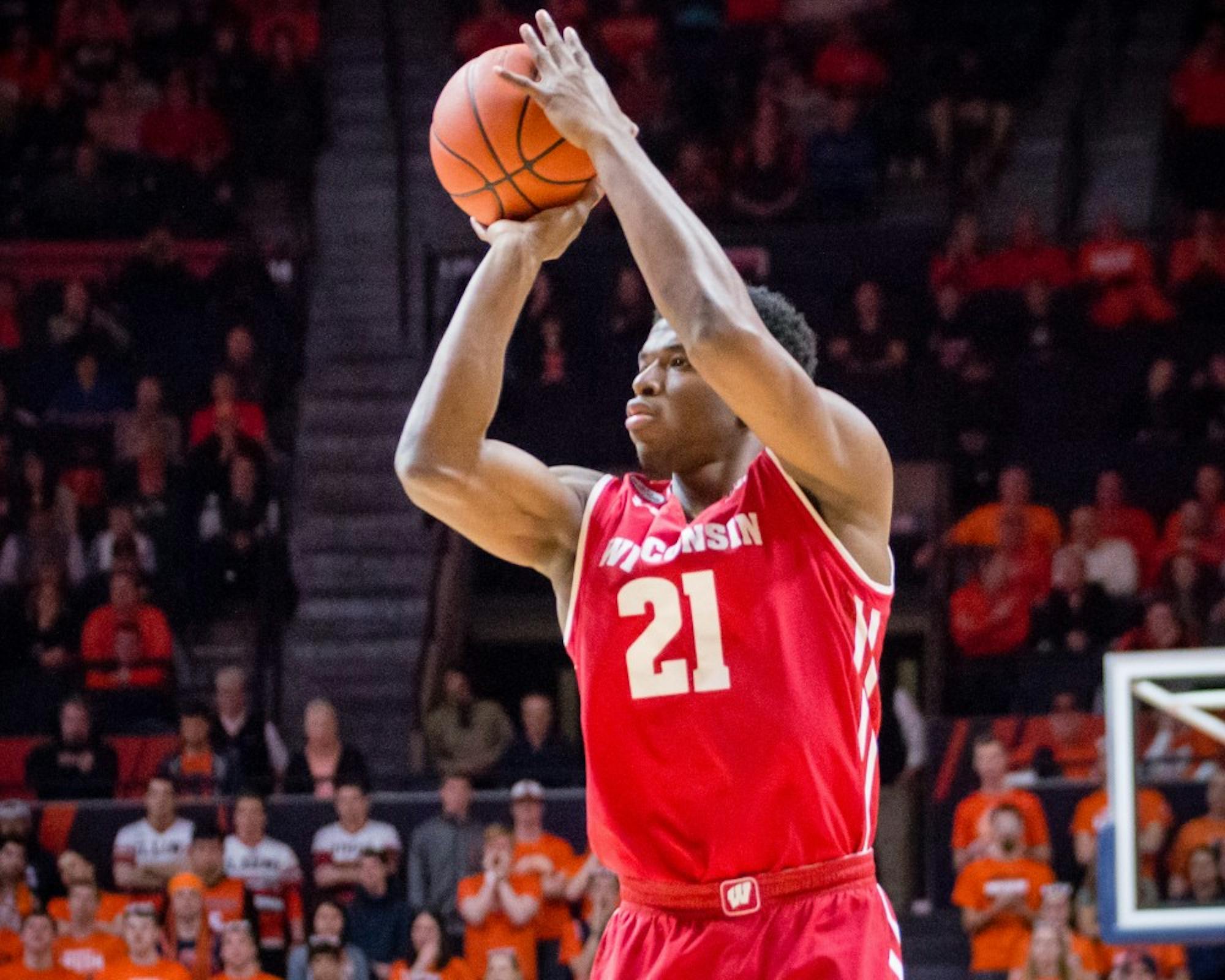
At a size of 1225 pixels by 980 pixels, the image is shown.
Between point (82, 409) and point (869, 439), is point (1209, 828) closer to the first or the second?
point (869, 439)

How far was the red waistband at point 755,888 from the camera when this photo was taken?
2998 millimetres

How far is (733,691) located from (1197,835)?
4.73 m

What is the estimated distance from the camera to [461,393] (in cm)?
308

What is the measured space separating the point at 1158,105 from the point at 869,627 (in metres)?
11.6

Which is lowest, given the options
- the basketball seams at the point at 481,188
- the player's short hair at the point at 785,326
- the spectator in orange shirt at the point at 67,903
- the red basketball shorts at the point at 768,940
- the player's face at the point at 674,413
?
the spectator in orange shirt at the point at 67,903

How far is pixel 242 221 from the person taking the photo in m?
12.9

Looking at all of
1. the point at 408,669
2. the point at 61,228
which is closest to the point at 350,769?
the point at 408,669

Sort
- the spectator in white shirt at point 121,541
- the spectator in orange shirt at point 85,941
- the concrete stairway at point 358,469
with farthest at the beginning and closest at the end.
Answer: the concrete stairway at point 358,469
the spectator in white shirt at point 121,541
the spectator in orange shirt at point 85,941

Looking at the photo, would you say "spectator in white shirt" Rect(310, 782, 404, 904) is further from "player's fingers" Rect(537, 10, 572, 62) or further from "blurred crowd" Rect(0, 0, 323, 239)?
"player's fingers" Rect(537, 10, 572, 62)

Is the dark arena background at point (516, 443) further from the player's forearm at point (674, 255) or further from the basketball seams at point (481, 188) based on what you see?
the player's forearm at point (674, 255)

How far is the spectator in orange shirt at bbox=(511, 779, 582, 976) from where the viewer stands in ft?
27.6

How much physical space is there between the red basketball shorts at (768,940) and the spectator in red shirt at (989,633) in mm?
6775

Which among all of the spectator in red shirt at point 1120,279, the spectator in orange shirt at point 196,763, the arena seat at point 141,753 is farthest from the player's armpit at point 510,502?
the spectator in red shirt at point 1120,279

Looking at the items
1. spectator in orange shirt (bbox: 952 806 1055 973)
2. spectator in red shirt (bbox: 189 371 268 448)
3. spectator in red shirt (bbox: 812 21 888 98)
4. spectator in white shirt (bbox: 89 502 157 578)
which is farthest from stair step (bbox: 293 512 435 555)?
spectator in orange shirt (bbox: 952 806 1055 973)
